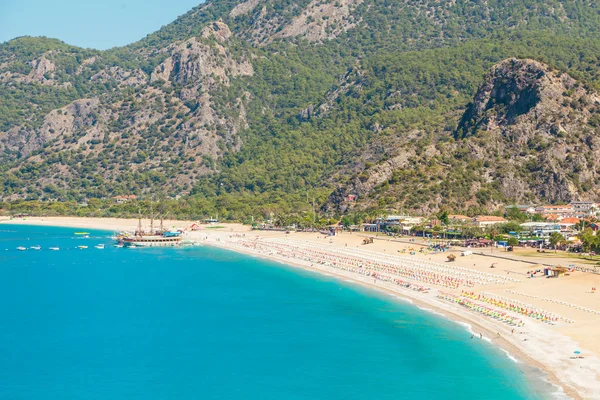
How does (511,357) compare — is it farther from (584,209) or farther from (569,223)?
(584,209)

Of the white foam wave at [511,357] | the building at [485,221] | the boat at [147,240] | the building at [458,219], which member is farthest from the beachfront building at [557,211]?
the white foam wave at [511,357]

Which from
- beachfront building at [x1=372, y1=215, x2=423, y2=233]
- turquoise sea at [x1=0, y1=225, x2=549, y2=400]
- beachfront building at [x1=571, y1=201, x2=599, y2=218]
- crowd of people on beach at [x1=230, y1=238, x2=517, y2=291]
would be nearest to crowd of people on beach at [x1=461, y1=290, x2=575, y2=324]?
turquoise sea at [x1=0, y1=225, x2=549, y2=400]

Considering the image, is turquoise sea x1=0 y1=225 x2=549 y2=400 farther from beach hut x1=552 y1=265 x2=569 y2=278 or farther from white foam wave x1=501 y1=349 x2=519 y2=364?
beach hut x1=552 y1=265 x2=569 y2=278

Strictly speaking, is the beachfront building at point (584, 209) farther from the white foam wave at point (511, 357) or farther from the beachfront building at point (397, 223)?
the white foam wave at point (511, 357)

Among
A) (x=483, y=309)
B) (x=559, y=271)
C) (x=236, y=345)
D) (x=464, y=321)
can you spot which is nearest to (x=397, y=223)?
(x=559, y=271)

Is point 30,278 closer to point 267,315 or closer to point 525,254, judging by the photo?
point 267,315

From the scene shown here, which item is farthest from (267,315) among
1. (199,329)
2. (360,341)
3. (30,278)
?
(30,278)
